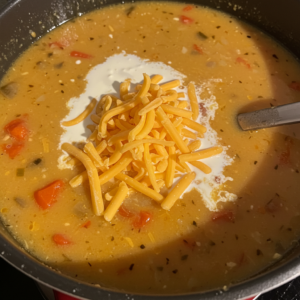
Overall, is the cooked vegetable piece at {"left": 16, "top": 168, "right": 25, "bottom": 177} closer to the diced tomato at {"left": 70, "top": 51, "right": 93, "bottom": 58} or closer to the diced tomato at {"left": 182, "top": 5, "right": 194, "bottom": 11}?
the diced tomato at {"left": 70, "top": 51, "right": 93, "bottom": 58}

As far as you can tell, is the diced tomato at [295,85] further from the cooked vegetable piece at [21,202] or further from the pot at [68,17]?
the cooked vegetable piece at [21,202]

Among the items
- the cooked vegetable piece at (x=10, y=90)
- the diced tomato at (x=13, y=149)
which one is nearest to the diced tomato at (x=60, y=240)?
the diced tomato at (x=13, y=149)

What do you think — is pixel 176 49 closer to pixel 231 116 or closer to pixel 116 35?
pixel 116 35

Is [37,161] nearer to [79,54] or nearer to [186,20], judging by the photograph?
[79,54]

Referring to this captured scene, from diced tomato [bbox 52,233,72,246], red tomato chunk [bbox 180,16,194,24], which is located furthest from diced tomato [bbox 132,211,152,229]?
red tomato chunk [bbox 180,16,194,24]

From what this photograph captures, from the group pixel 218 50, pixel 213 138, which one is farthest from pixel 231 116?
pixel 218 50

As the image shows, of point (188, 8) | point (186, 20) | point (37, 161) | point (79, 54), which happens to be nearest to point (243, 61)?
point (186, 20)

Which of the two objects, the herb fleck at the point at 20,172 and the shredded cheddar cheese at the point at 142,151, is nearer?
the shredded cheddar cheese at the point at 142,151
